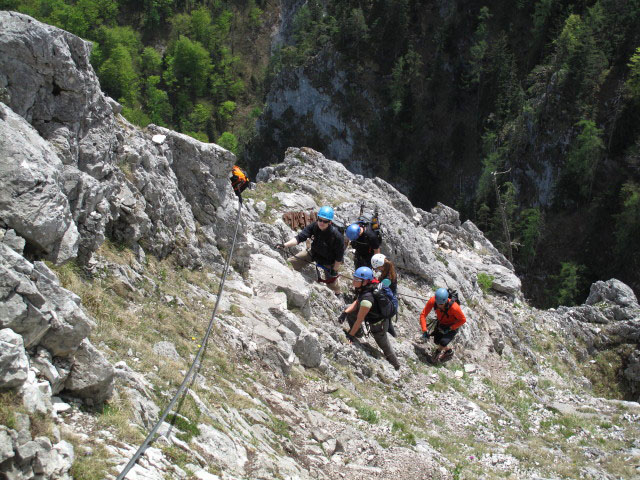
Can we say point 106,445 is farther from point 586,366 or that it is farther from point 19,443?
point 586,366

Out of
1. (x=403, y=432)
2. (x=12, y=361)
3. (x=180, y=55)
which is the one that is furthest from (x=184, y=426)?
(x=180, y=55)

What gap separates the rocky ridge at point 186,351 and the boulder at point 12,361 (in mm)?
16

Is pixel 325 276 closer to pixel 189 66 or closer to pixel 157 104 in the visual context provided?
pixel 157 104

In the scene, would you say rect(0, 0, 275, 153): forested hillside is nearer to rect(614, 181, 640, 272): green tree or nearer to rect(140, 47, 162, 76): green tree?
rect(140, 47, 162, 76): green tree

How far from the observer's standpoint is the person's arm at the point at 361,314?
1183 cm

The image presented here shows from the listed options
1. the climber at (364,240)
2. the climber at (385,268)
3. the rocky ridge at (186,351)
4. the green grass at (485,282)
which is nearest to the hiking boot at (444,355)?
the rocky ridge at (186,351)

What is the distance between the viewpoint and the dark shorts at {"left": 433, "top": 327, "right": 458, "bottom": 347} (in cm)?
1411

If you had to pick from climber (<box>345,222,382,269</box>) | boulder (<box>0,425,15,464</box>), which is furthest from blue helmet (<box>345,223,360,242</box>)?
boulder (<box>0,425,15,464</box>)

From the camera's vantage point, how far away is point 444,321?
1418 centimetres

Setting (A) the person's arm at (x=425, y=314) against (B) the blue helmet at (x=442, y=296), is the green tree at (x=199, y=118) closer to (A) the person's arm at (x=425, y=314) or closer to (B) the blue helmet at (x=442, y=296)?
(A) the person's arm at (x=425, y=314)

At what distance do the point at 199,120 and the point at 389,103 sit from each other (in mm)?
38587

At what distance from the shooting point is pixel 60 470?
13.8ft

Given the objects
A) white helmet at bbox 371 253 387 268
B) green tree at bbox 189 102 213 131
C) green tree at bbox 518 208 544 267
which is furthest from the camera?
green tree at bbox 189 102 213 131

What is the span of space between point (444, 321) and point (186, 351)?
8325mm
